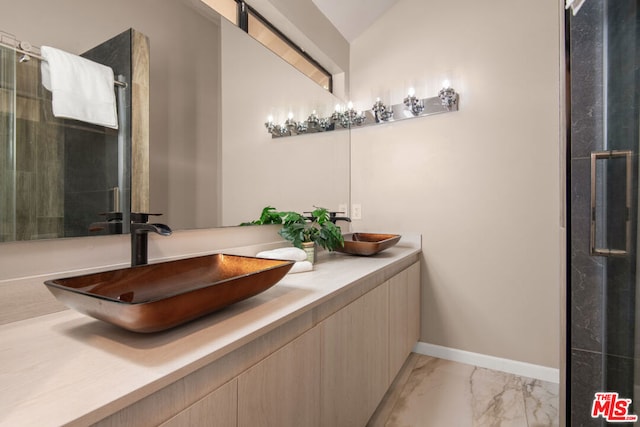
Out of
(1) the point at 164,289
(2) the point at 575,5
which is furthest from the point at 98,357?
(2) the point at 575,5

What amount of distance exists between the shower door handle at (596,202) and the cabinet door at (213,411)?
1.32 metres

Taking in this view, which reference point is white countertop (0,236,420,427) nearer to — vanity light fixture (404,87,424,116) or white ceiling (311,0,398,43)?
vanity light fixture (404,87,424,116)

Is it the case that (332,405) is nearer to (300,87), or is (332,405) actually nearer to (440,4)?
(300,87)

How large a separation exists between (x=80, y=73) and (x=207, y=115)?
17.8 inches

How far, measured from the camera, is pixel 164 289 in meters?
0.96

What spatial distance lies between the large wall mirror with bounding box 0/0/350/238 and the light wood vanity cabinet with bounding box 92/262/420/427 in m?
0.66

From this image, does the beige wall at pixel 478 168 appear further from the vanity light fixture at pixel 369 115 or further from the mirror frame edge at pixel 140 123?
the mirror frame edge at pixel 140 123

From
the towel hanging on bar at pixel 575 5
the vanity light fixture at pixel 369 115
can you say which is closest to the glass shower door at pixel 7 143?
the vanity light fixture at pixel 369 115

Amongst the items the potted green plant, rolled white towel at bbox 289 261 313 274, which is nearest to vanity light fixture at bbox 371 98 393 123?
the potted green plant

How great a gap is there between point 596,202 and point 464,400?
1.22 m

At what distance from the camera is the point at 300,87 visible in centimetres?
199

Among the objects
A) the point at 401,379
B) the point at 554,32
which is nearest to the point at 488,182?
the point at 554,32

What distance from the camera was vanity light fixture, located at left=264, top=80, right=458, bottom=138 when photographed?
1883 mm

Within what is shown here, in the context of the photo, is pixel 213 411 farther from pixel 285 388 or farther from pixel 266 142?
pixel 266 142
